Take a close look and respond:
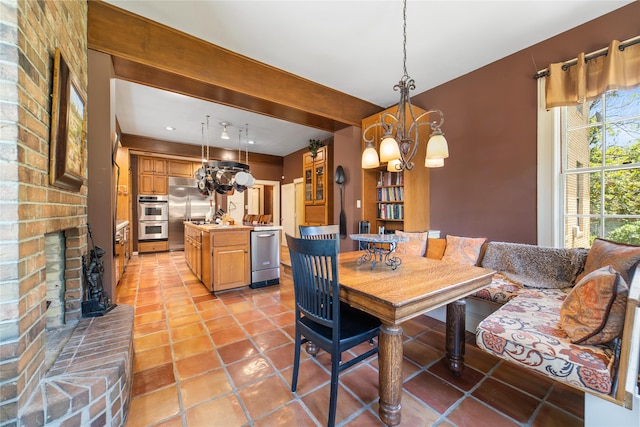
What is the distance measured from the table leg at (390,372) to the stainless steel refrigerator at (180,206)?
5.89 meters

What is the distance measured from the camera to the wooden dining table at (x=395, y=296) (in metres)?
1.16

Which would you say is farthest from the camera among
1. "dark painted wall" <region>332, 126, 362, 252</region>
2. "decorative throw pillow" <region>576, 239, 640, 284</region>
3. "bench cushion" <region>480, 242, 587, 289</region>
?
"dark painted wall" <region>332, 126, 362, 252</region>

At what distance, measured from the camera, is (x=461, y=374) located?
1.70 metres

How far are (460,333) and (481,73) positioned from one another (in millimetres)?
2886

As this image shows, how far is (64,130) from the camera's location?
1313 mm

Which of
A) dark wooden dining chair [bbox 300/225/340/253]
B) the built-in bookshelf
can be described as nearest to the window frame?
the built-in bookshelf

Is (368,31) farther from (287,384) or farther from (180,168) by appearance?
(180,168)

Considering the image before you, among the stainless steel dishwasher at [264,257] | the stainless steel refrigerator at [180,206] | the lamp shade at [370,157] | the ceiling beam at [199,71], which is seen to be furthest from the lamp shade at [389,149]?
the stainless steel refrigerator at [180,206]

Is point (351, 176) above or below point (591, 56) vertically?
below

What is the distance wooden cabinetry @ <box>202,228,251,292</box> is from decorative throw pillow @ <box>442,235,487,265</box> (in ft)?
8.21

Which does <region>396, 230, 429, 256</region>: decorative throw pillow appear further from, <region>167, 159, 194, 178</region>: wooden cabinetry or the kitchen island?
<region>167, 159, 194, 178</region>: wooden cabinetry

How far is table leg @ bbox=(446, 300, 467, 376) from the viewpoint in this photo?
5.61 ft

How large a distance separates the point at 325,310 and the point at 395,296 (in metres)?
0.38

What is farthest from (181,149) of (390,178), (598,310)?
(598,310)
